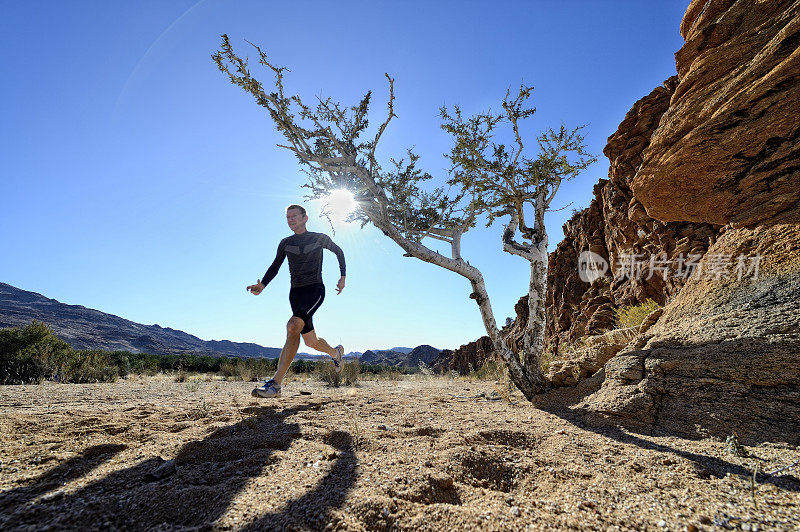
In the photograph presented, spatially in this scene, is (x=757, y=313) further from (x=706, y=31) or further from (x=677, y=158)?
(x=706, y=31)

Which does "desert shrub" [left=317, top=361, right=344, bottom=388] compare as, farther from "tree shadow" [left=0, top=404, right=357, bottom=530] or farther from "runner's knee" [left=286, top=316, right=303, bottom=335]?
"tree shadow" [left=0, top=404, right=357, bottom=530]

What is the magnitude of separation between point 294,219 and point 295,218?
2cm

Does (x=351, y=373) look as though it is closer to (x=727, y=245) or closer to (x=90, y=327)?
(x=727, y=245)

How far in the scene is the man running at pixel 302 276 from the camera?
4289 millimetres

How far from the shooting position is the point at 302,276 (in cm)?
462

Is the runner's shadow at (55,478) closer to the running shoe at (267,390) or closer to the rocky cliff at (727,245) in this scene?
the running shoe at (267,390)

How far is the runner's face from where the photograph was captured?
4836 mm

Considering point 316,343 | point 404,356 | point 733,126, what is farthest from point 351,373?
point 404,356

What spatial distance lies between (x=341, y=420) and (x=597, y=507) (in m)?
2.28

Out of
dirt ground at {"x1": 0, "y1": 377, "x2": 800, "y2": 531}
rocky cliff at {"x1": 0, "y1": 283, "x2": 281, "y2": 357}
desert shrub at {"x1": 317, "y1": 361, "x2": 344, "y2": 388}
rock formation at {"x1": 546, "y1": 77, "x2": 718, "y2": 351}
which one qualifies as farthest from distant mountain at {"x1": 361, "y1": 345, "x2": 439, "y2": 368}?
dirt ground at {"x1": 0, "y1": 377, "x2": 800, "y2": 531}

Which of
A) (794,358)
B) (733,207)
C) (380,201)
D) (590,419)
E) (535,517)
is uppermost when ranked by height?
(380,201)

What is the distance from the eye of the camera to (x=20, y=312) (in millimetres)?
61719

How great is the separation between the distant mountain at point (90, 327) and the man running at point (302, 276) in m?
60.7

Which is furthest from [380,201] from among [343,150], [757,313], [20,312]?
[20,312]
